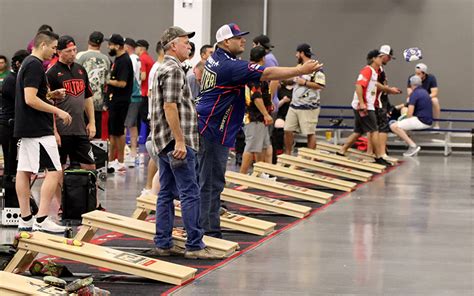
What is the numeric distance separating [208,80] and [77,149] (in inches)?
90.4

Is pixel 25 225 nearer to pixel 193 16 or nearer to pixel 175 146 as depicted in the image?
pixel 175 146

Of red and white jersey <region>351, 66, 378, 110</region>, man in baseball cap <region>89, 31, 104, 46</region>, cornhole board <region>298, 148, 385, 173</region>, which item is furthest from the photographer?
red and white jersey <region>351, 66, 378, 110</region>

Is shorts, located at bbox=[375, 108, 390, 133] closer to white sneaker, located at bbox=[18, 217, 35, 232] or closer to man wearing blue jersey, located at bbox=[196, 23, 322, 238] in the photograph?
man wearing blue jersey, located at bbox=[196, 23, 322, 238]

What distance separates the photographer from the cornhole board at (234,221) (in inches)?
409

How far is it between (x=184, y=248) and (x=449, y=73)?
49.6ft

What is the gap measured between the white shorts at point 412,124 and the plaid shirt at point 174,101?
12.7 m

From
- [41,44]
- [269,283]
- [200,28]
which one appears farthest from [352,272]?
[200,28]

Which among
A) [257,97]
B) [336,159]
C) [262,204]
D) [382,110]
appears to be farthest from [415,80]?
[262,204]

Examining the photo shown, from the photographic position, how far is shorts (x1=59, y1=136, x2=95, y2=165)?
1112cm

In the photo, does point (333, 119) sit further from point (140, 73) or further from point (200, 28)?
point (140, 73)

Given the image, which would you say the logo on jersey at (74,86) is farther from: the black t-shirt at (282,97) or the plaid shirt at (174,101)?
the black t-shirt at (282,97)

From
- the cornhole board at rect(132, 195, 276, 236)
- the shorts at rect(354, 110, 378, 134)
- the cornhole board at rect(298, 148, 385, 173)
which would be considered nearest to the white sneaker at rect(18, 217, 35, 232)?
the cornhole board at rect(132, 195, 276, 236)

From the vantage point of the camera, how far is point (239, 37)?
9.50m

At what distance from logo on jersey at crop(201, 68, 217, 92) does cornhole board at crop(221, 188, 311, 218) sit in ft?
7.67
